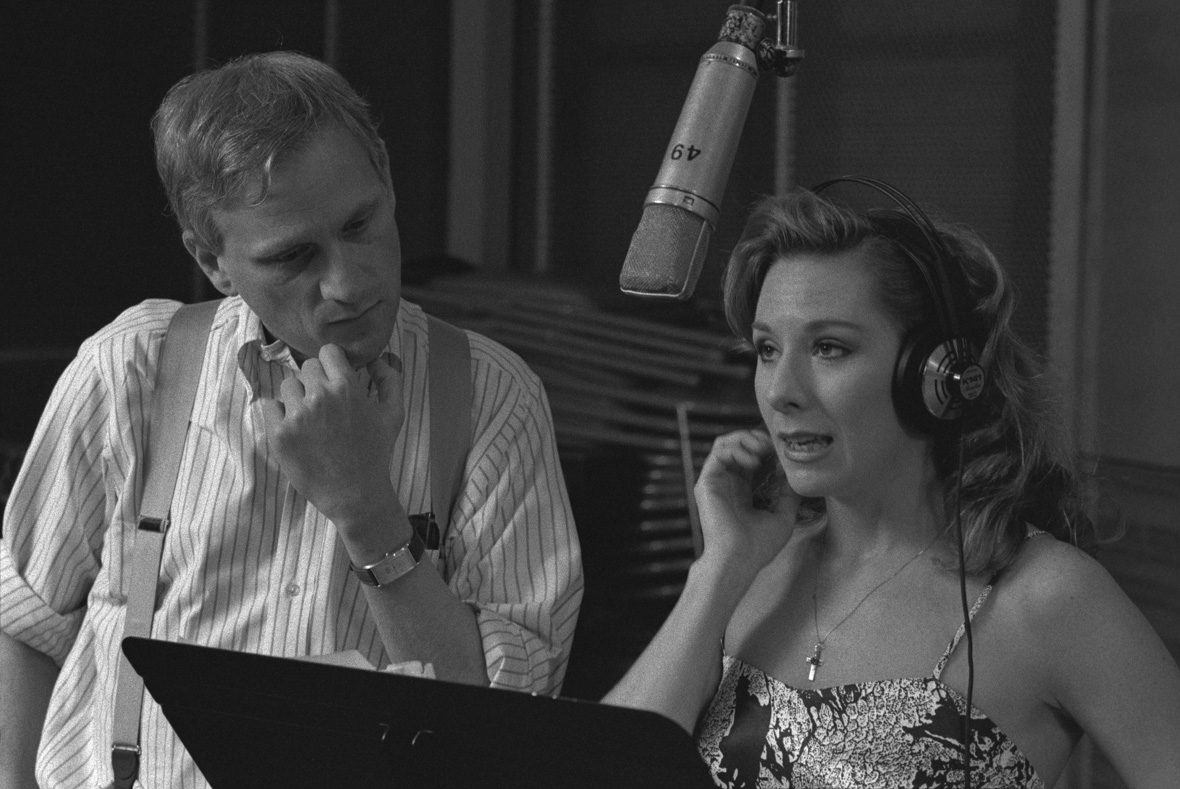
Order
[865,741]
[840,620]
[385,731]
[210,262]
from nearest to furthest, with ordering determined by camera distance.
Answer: [385,731]
[865,741]
[840,620]
[210,262]

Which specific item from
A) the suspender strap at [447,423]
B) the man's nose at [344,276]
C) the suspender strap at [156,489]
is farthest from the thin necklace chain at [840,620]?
the suspender strap at [156,489]

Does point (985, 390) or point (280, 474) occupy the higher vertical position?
point (985, 390)

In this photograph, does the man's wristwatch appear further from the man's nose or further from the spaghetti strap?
the spaghetti strap

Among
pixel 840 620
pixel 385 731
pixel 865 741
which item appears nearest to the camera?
pixel 385 731

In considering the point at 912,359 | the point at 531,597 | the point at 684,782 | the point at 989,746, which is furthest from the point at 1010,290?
the point at 684,782

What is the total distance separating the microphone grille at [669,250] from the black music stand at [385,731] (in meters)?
0.38

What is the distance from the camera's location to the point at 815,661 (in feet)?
5.16

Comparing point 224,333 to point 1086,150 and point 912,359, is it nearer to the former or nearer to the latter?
point 912,359

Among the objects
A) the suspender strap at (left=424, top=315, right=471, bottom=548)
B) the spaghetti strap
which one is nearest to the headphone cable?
the spaghetti strap

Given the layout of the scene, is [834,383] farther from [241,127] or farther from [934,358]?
[241,127]

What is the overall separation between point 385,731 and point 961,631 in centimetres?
66

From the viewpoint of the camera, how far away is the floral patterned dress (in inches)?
57.6

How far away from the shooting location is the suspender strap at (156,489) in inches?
64.2

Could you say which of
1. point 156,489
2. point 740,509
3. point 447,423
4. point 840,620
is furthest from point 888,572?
point 156,489
